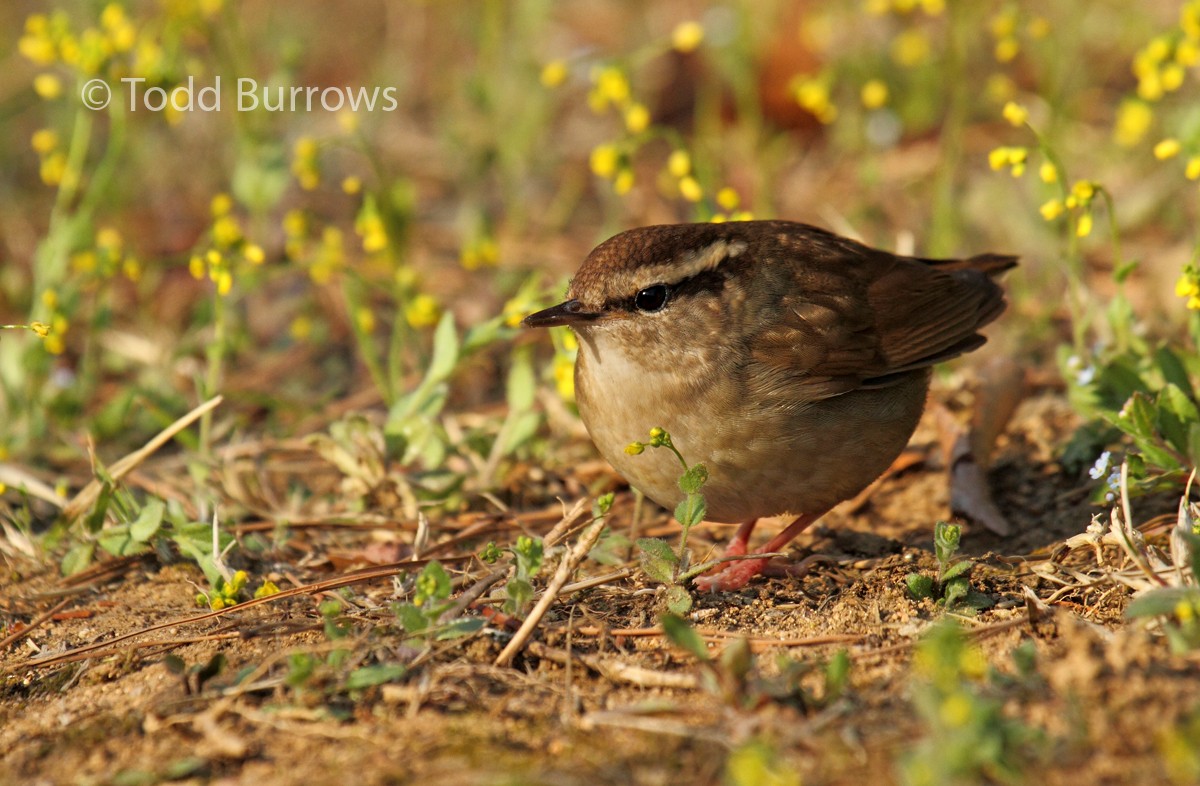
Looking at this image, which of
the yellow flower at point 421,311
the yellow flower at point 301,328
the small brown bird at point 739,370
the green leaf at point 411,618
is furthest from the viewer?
the yellow flower at point 301,328

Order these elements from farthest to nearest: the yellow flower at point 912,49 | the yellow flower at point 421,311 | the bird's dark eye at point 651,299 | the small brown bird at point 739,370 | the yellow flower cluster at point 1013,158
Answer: the yellow flower at point 912,49 → the yellow flower at point 421,311 → the yellow flower cluster at point 1013,158 → the bird's dark eye at point 651,299 → the small brown bird at point 739,370

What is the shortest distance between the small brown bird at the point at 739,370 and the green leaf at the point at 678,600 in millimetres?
365

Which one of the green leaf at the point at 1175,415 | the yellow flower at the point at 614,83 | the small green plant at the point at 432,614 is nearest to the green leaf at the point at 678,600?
the small green plant at the point at 432,614

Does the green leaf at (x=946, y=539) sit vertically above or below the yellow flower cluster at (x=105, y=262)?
below

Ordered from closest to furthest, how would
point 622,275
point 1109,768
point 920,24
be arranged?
point 1109,768 → point 622,275 → point 920,24

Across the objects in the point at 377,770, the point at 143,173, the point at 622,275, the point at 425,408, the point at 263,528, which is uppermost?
the point at 143,173

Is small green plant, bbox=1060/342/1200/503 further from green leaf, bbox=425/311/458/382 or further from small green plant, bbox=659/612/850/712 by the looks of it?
green leaf, bbox=425/311/458/382

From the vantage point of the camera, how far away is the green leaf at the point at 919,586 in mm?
4270

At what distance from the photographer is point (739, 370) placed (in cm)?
470

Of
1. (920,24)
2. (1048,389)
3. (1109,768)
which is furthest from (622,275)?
(920,24)

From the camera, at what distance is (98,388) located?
22.8ft

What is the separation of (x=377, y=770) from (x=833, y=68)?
18.0 ft

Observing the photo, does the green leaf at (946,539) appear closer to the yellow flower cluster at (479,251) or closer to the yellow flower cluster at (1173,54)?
the yellow flower cluster at (1173,54)

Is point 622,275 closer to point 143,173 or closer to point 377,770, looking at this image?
point 377,770
